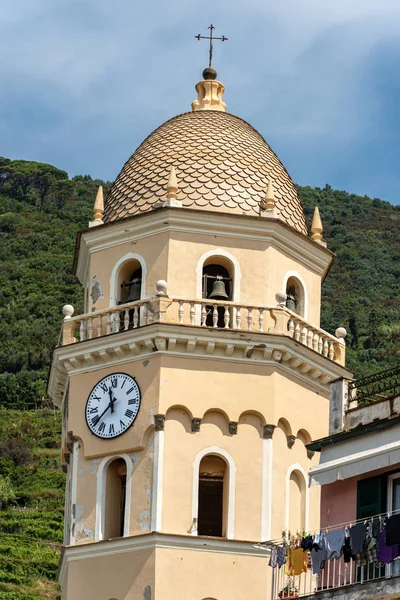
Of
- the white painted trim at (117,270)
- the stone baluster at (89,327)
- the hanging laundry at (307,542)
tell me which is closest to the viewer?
the hanging laundry at (307,542)

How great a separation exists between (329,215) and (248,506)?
226 ft

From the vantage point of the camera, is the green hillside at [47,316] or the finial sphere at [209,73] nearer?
the finial sphere at [209,73]

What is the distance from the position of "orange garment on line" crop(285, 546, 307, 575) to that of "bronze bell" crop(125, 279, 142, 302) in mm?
8553

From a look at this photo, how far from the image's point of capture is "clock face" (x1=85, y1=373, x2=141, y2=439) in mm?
30609

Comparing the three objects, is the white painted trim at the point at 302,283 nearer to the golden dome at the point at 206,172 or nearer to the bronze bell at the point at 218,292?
the golden dome at the point at 206,172

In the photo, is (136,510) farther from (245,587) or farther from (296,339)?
(296,339)

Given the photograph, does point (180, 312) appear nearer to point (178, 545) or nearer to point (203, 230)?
point (203, 230)

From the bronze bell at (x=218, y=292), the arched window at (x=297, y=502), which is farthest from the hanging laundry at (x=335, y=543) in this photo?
the bronze bell at (x=218, y=292)

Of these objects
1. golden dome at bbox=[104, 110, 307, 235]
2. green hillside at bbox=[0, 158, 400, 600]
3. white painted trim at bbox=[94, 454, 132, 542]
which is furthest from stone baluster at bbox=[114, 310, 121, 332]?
green hillside at bbox=[0, 158, 400, 600]

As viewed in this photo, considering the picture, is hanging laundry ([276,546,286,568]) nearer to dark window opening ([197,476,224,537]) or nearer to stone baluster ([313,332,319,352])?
dark window opening ([197,476,224,537])

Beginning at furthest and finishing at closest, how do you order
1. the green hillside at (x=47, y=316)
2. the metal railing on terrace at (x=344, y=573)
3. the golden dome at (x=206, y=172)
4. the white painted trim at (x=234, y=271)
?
the green hillside at (x=47, y=316)
the golden dome at (x=206, y=172)
the white painted trim at (x=234, y=271)
the metal railing on terrace at (x=344, y=573)

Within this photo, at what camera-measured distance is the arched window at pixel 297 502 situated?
30.8 meters

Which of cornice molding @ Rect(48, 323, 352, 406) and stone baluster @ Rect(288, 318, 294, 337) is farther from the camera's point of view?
stone baluster @ Rect(288, 318, 294, 337)

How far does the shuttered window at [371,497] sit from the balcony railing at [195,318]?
7478 millimetres
